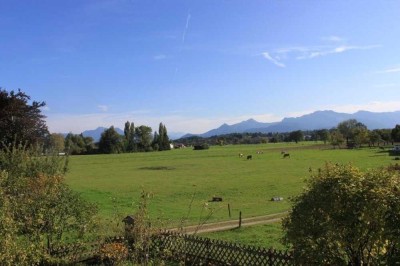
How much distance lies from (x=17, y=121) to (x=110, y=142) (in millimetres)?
139281

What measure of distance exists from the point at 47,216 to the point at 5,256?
13.7 feet

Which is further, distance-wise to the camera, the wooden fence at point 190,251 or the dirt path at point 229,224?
the dirt path at point 229,224

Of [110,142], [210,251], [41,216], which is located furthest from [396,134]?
[41,216]

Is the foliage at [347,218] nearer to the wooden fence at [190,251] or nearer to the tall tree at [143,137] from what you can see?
the wooden fence at [190,251]

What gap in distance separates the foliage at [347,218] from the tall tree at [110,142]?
531 feet

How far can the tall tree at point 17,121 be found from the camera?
1175 inches

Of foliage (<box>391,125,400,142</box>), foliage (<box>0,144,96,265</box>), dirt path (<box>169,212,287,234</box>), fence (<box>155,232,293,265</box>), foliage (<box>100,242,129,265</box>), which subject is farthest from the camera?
foliage (<box>391,125,400,142</box>)

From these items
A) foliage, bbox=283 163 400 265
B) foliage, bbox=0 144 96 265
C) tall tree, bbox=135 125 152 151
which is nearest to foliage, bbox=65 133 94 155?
tall tree, bbox=135 125 152 151

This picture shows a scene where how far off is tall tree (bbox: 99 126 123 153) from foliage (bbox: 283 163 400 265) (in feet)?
531

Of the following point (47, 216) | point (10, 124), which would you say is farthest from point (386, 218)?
point (10, 124)

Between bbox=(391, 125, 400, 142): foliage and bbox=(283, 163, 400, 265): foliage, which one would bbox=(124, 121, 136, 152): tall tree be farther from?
bbox=(283, 163, 400, 265): foliage

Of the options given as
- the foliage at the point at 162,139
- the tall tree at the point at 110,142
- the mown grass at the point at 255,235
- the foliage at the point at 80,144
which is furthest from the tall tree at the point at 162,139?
the mown grass at the point at 255,235

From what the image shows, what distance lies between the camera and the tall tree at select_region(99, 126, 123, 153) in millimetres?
167750

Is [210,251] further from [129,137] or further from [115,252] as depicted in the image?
[129,137]
